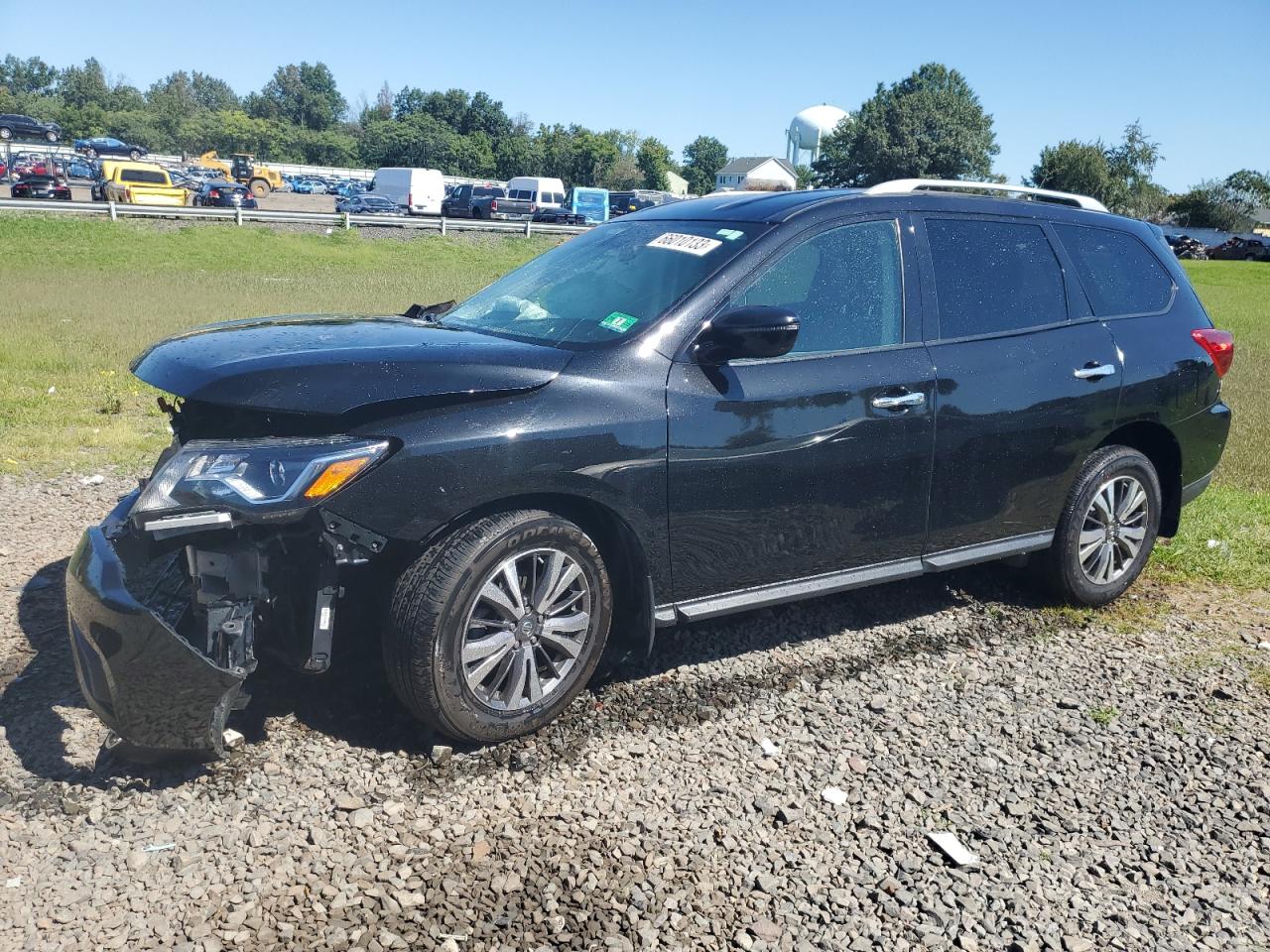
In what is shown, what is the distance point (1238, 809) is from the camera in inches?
141

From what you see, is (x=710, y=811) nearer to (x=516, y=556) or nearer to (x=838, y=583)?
(x=516, y=556)

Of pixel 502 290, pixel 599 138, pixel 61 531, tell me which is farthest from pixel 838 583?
pixel 599 138

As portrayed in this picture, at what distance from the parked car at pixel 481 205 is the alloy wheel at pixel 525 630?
4853 cm

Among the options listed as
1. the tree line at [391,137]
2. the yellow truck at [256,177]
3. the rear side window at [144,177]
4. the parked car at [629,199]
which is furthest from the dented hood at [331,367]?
the tree line at [391,137]

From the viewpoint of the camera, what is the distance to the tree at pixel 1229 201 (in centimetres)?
7962

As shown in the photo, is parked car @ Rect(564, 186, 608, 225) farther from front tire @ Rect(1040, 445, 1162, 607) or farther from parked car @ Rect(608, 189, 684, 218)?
front tire @ Rect(1040, 445, 1162, 607)

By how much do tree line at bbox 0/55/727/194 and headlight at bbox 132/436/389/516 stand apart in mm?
106183

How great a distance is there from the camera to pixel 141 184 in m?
38.9

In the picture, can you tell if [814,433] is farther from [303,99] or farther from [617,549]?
[303,99]

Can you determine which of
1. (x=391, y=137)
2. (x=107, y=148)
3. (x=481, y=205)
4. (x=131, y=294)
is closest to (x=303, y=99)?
(x=391, y=137)

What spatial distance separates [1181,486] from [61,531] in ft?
19.7

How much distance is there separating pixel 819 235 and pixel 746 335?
Result: 2.64ft

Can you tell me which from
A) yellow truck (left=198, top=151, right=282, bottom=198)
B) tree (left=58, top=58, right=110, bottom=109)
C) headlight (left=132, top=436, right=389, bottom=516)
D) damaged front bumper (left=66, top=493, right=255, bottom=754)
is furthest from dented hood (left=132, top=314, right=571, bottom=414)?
tree (left=58, top=58, right=110, bottom=109)

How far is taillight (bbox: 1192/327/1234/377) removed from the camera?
544 centimetres
